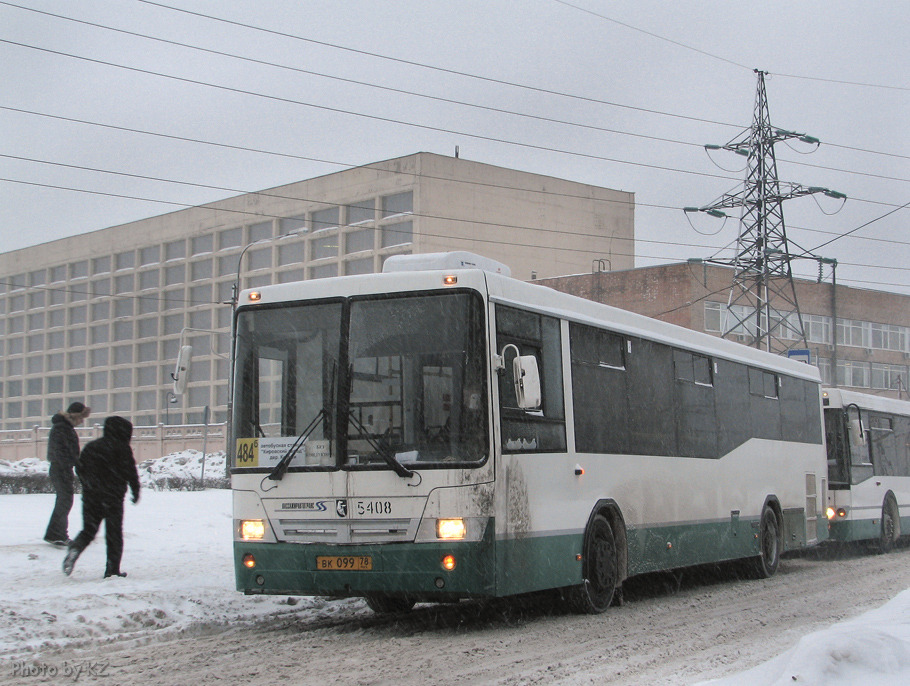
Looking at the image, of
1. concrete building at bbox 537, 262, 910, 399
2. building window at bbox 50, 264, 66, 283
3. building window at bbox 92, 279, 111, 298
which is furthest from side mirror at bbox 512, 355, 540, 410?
building window at bbox 50, 264, 66, 283

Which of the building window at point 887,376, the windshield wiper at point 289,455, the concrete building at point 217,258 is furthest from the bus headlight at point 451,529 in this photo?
the building window at point 887,376

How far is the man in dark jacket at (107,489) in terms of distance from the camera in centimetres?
1232

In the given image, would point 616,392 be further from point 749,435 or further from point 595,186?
point 595,186

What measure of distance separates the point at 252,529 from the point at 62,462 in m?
4.12

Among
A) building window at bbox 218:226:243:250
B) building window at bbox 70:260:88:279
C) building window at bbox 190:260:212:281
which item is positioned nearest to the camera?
building window at bbox 218:226:243:250

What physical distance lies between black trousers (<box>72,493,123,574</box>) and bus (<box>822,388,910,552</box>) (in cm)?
1242

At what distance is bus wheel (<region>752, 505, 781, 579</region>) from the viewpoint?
16844mm

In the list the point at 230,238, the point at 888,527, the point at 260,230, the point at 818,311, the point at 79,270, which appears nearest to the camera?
the point at 888,527

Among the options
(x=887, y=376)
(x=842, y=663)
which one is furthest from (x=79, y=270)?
(x=842, y=663)

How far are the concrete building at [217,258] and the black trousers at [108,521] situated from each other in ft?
178

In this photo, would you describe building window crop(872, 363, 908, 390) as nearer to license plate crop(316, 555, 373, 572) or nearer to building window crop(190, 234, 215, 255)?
building window crop(190, 234, 215, 255)

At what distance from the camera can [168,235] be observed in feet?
299

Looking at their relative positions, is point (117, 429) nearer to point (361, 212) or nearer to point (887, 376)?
point (361, 212)

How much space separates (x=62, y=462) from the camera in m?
13.8
